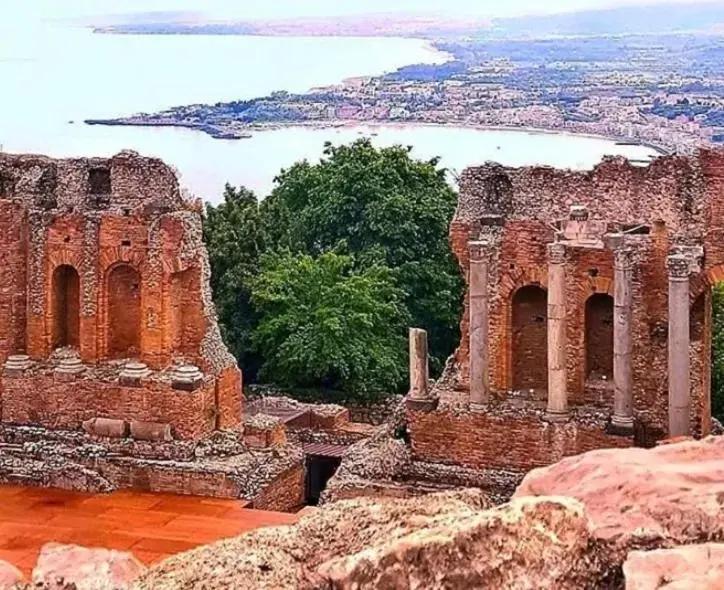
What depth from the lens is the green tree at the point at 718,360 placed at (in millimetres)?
27938

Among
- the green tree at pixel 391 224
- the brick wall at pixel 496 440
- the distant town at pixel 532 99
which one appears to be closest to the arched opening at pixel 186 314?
the brick wall at pixel 496 440

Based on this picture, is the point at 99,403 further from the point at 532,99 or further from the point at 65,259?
the point at 532,99

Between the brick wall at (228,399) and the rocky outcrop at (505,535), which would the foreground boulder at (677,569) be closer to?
the rocky outcrop at (505,535)

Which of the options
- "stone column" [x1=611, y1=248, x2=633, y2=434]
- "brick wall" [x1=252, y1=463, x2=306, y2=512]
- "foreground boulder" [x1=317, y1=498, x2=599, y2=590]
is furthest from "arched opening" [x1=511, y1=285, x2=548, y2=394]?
"foreground boulder" [x1=317, y1=498, x2=599, y2=590]

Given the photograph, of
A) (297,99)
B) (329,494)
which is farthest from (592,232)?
(297,99)

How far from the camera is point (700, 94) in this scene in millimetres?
68000

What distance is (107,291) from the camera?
2072 centimetres

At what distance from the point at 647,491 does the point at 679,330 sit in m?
11.1

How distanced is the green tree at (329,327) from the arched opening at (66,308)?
8.74m

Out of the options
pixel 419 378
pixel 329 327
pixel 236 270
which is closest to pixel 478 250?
pixel 419 378

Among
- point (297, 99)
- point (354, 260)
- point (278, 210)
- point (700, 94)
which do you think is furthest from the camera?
point (297, 99)

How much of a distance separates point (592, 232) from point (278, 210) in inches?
724

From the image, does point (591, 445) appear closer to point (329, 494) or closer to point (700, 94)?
point (329, 494)

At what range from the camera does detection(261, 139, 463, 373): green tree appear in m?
33.3
